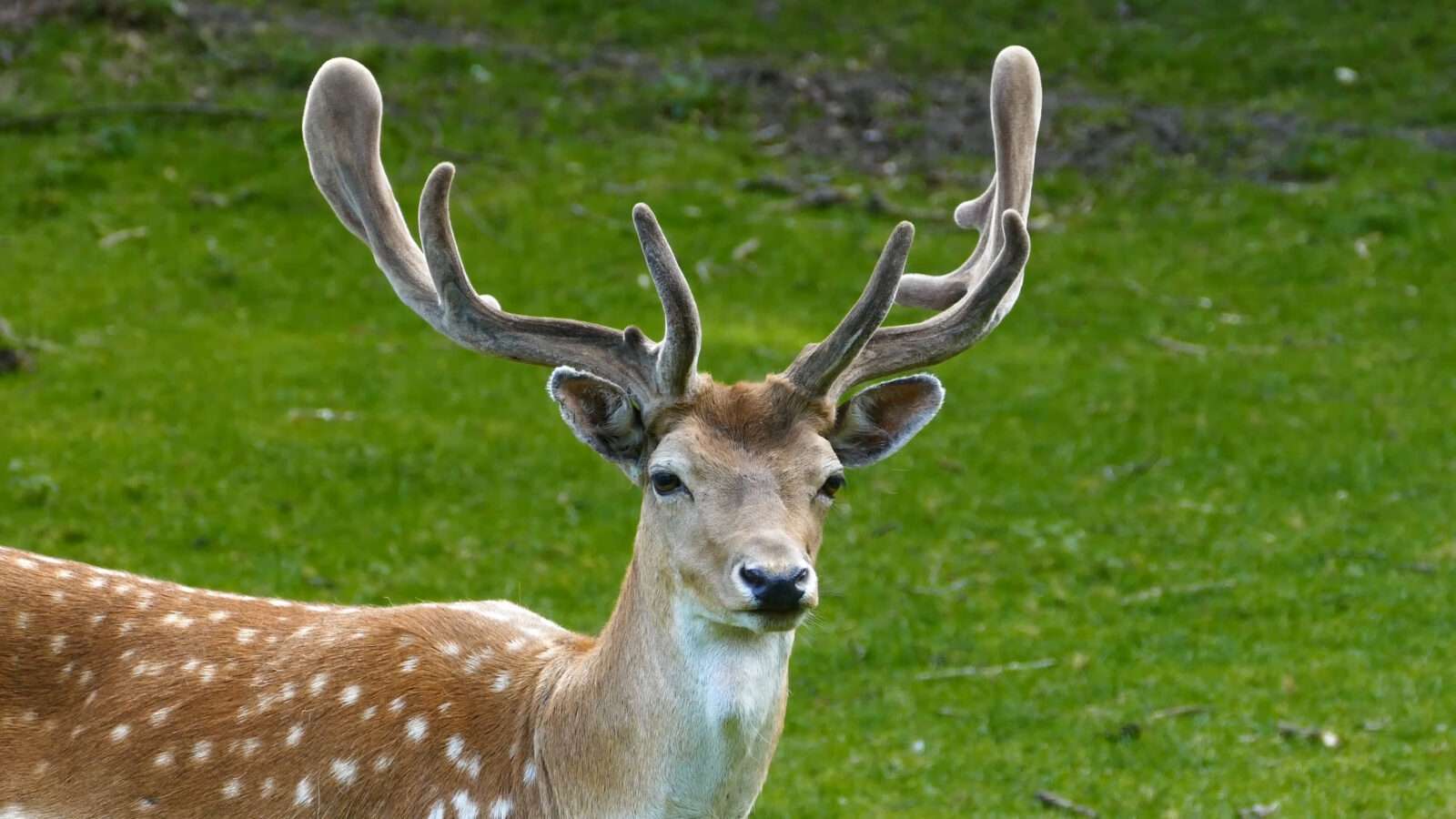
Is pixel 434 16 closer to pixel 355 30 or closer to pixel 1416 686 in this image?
pixel 355 30

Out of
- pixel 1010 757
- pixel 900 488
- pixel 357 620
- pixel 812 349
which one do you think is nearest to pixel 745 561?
pixel 812 349

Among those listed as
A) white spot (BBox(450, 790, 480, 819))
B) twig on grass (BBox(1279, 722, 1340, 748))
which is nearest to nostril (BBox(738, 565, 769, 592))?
white spot (BBox(450, 790, 480, 819))

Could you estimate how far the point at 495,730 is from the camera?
5195 millimetres

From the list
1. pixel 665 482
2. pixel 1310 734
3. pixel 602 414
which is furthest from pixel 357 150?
pixel 1310 734

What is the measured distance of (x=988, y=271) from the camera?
524 cm

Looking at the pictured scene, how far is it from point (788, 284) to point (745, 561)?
9661mm

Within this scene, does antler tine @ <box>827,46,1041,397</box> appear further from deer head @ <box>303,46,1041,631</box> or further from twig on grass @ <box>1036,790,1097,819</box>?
twig on grass @ <box>1036,790,1097,819</box>

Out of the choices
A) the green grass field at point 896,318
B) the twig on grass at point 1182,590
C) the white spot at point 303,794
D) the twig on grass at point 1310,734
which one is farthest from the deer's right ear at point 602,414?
the twig on grass at point 1182,590

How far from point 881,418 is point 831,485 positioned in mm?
373

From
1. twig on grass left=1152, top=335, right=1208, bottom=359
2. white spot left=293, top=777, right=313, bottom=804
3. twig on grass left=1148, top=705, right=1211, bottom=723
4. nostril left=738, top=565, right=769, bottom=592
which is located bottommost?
twig on grass left=1152, top=335, right=1208, bottom=359

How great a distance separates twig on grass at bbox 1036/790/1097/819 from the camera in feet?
23.7

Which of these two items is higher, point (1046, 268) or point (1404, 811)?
point (1404, 811)

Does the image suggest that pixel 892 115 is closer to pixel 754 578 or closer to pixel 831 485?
pixel 831 485

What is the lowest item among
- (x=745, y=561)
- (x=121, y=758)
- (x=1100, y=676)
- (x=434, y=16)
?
(x=434, y=16)
